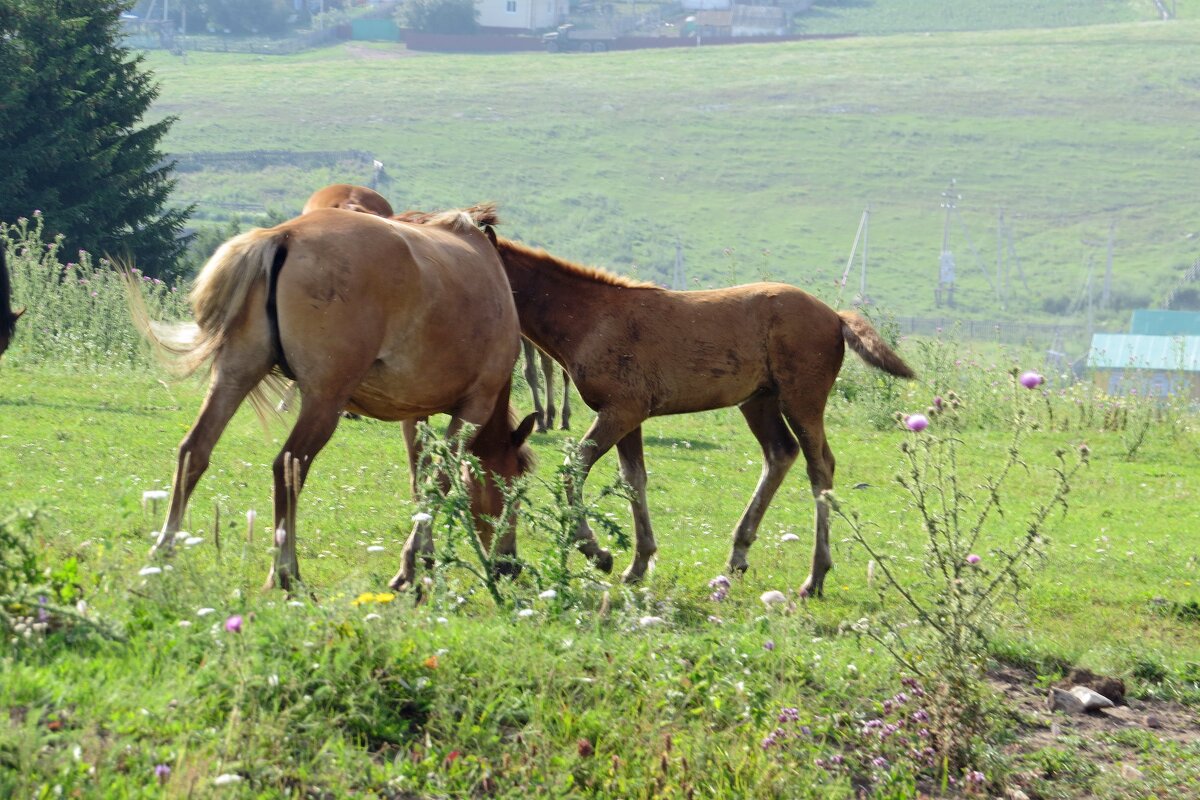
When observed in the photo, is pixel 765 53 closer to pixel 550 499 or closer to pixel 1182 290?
pixel 1182 290

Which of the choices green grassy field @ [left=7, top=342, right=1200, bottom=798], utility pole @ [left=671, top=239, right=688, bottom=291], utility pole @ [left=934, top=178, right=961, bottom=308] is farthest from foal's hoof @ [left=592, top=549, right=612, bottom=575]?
utility pole @ [left=934, top=178, right=961, bottom=308]

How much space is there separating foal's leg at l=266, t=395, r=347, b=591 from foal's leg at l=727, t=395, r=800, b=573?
3017 mm

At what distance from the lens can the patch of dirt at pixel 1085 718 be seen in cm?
637

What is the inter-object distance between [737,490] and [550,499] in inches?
118

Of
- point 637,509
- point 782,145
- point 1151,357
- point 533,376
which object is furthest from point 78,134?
point 782,145

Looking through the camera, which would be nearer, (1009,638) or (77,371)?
(1009,638)

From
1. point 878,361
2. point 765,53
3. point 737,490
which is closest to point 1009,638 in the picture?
point 878,361

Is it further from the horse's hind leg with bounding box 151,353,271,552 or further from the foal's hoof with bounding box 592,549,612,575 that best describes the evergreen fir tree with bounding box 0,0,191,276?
the horse's hind leg with bounding box 151,353,271,552

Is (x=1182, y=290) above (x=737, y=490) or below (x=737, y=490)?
below

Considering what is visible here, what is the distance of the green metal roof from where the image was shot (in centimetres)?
7169

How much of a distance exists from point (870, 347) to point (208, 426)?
4281mm

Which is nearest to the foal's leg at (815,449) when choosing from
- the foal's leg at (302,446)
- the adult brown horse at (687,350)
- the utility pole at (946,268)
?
the adult brown horse at (687,350)

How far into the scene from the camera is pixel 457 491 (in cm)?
648

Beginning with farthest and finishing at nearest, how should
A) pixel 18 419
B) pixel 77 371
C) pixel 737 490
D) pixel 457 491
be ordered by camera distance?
pixel 77 371 < pixel 737 490 < pixel 18 419 < pixel 457 491
